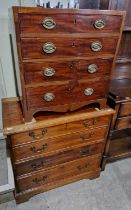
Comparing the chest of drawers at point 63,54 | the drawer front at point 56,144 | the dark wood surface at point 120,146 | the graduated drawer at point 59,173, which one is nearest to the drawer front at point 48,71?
the chest of drawers at point 63,54

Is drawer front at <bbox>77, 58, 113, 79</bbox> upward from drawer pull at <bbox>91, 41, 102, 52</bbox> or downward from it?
downward

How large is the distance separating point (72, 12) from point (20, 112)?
0.76m

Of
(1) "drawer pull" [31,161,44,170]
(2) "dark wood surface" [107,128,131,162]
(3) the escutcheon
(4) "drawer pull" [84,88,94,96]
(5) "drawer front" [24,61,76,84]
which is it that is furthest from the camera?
(2) "dark wood surface" [107,128,131,162]

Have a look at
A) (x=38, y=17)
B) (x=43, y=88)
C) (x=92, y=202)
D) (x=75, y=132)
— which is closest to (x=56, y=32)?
(x=38, y=17)

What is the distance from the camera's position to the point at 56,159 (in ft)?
4.55

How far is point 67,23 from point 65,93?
436 mm

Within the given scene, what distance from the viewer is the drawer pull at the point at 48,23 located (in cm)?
89

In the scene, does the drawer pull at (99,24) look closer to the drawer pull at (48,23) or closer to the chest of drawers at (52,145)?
the drawer pull at (48,23)

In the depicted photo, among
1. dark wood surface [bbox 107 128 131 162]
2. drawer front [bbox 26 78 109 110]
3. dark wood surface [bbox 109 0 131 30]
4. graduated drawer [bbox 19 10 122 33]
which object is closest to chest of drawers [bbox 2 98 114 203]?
drawer front [bbox 26 78 109 110]

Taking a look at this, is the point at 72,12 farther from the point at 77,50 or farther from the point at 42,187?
the point at 42,187

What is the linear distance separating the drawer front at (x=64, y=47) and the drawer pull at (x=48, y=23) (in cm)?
7

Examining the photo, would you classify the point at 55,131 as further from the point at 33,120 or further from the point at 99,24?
the point at 99,24

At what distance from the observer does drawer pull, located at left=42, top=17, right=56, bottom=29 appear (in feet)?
2.93

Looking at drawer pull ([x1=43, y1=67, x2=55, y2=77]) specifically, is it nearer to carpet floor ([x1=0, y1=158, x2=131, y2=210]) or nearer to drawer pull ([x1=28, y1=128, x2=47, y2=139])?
drawer pull ([x1=28, y1=128, x2=47, y2=139])
